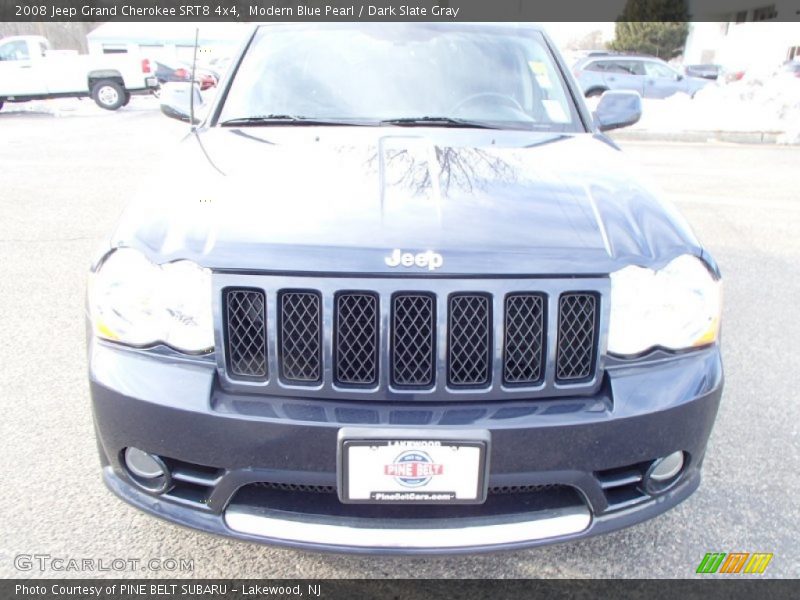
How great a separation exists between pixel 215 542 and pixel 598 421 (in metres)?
1.33

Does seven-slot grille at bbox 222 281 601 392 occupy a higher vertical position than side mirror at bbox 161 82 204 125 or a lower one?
lower

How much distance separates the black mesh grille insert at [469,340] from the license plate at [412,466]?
0.17 meters

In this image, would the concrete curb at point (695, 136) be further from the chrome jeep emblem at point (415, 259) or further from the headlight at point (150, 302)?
the headlight at point (150, 302)

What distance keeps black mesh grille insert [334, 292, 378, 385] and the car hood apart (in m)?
0.09

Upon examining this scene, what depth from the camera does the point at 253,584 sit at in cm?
208

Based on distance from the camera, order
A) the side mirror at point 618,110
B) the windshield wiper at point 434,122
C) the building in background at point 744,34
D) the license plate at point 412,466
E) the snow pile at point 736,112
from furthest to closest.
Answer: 1. the building in background at point 744,34
2. the snow pile at point 736,112
3. the side mirror at point 618,110
4. the windshield wiper at point 434,122
5. the license plate at point 412,466

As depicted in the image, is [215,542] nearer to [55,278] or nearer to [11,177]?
[55,278]

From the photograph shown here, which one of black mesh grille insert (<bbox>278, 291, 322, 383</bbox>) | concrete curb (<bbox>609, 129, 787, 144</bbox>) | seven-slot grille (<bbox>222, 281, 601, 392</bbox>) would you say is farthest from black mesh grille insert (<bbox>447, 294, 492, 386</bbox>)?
concrete curb (<bbox>609, 129, 787, 144</bbox>)

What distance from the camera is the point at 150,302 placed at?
1810mm

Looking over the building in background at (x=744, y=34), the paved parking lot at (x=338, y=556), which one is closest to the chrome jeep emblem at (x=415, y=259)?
the paved parking lot at (x=338, y=556)

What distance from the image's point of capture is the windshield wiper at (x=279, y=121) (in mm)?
2768

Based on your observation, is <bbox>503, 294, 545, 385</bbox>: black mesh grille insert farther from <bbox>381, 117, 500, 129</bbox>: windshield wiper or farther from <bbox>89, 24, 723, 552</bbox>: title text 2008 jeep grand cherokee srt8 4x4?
<bbox>381, 117, 500, 129</bbox>: windshield wiper

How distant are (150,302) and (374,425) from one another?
2.30 feet

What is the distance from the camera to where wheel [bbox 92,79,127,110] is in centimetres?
1834
